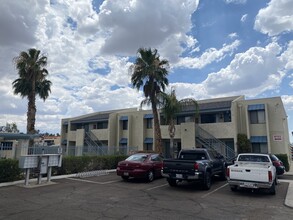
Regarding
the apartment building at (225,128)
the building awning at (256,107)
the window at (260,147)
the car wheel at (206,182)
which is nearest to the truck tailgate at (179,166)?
the car wheel at (206,182)

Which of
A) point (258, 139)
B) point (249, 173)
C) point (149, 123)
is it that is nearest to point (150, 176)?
point (249, 173)

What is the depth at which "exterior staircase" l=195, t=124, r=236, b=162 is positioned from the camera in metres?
24.7

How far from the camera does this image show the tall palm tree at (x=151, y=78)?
24344 mm

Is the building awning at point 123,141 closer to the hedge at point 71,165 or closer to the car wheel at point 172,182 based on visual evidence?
the hedge at point 71,165

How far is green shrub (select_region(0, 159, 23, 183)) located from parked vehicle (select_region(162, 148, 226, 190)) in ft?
25.2

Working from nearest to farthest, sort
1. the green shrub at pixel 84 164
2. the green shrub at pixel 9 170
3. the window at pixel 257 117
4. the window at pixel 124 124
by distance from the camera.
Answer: the green shrub at pixel 9 170 → the green shrub at pixel 84 164 → the window at pixel 257 117 → the window at pixel 124 124

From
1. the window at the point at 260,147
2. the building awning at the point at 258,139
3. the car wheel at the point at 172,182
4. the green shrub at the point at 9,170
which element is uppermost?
the building awning at the point at 258,139

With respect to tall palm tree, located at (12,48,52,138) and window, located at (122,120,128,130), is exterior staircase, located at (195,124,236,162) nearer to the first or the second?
window, located at (122,120,128,130)

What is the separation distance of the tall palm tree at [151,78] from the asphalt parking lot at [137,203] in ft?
42.1

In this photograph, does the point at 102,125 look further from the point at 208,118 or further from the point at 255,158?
the point at 255,158

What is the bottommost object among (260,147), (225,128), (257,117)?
(260,147)

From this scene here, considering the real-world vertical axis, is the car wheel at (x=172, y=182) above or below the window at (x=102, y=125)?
below

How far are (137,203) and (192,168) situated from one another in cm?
331

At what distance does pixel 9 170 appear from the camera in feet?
41.5
